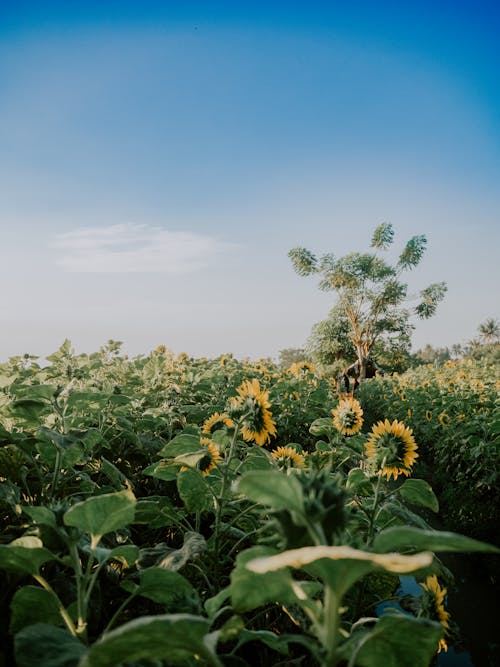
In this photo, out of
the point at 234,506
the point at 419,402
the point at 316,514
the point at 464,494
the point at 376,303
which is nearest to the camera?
the point at 316,514

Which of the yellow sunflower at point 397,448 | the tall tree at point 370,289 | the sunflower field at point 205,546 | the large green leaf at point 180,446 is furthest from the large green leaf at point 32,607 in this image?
Answer: the tall tree at point 370,289

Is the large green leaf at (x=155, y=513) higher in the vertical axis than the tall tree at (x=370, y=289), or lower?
lower

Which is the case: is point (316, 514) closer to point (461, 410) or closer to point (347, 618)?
point (347, 618)

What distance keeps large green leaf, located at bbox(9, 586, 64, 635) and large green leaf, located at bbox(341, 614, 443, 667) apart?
0.55m

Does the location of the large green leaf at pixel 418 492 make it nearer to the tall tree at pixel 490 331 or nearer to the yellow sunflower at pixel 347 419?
the yellow sunflower at pixel 347 419

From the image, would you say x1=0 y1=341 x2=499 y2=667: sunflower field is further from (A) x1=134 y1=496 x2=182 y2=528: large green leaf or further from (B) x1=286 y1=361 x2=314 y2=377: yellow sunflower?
(B) x1=286 y1=361 x2=314 y2=377: yellow sunflower

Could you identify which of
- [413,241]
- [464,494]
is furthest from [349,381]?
[464,494]

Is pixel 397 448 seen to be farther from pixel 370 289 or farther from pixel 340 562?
pixel 370 289

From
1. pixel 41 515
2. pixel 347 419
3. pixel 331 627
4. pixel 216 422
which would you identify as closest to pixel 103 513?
pixel 41 515

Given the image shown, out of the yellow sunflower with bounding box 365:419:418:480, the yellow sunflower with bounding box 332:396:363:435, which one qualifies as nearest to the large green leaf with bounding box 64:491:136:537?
the yellow sunflower with bounding box 365:419:418:480

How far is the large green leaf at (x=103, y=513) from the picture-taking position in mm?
774

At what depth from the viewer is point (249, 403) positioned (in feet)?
5.09

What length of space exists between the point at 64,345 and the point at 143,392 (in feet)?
2.92

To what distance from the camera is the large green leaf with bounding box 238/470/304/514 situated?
594 millimetres
